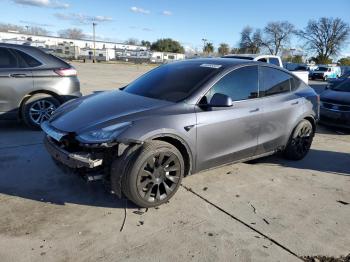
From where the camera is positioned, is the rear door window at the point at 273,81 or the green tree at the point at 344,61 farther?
the green tree at the point at 344,61

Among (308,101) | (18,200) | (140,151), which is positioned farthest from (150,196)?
(308,101)

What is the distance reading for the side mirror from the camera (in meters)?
4.25

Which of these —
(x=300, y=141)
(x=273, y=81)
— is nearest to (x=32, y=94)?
(x=273, y=81)

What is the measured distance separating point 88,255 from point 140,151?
113cm

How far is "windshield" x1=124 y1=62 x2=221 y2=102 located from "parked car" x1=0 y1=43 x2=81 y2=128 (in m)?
2.51

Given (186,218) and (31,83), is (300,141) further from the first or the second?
(31,83)

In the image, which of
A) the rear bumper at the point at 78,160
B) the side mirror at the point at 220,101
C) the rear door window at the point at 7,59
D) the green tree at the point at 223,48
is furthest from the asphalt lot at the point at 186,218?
the green tree at the point at 223,48

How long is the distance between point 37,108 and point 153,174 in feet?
13.5

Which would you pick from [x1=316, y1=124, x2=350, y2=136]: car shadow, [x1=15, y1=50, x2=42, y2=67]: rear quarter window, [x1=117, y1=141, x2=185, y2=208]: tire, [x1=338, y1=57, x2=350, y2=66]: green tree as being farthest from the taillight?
[x1=338, y1=57, x2=350, y2=66]: green tree

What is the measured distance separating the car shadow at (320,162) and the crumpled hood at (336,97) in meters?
2.40

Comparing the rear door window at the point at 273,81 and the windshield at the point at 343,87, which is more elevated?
the rear door window at the point at 273,81

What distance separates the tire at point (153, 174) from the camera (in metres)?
3.74

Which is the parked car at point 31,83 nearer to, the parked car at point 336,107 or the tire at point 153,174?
the tire at point 153,174

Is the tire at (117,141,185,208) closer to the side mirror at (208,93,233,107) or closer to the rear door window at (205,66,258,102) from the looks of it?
the side mirror at (208,93,233,107)
